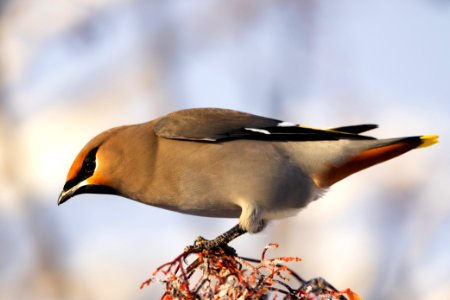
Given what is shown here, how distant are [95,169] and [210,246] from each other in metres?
0.90

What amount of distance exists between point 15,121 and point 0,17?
580 millimetres

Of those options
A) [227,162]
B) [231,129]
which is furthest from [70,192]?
[231,129]

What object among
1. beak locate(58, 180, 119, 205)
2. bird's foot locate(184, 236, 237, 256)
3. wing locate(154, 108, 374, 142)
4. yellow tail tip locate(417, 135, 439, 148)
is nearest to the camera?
bird's foot locate(184, 236, 237, 256)

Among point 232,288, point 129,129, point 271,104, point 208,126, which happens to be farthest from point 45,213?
point 232,288

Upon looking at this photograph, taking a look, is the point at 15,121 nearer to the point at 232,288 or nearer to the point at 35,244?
the point at 35,244

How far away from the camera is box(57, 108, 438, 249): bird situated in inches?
188

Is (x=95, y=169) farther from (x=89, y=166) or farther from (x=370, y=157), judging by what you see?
(x=370, y=157)

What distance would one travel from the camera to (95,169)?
16.0ft

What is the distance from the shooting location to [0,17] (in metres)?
5.11

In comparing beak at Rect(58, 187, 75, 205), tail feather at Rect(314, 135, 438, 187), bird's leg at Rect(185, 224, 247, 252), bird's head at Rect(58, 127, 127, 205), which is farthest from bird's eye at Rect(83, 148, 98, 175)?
tail feather at Rect(314, 135, 438, 187)

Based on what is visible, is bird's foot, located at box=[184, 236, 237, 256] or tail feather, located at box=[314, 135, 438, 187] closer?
bird's foot, located at box=[184, 236, 237, 256]

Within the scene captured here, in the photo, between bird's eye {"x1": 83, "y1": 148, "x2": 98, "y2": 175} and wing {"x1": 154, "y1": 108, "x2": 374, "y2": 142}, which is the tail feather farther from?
bird's eye {"x1": 83, "y1": 148, "x2": 98, "y2": 175}

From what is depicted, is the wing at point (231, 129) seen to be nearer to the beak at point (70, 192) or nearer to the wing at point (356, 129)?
the wing at point (356, 129)

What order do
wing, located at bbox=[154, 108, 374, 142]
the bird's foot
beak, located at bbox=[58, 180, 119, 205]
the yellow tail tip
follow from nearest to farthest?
the bird's foot
the yellow tail tip
beak, located at bbox=[58, 180, 119, 205]
wing, located at bbox=[154, 108, 374, 142]
